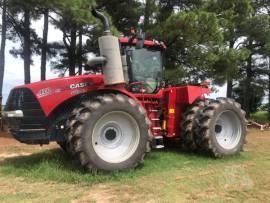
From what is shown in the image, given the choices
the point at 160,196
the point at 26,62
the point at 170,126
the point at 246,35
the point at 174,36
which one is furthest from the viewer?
the point at 246,35

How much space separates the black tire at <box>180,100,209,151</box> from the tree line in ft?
19.7

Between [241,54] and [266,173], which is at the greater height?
[241,54]

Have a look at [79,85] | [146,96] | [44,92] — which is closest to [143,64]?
[146,96]

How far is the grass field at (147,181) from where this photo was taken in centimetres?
613

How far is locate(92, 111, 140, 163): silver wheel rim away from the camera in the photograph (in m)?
7.58

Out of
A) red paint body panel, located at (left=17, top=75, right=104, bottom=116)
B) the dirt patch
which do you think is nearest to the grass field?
red paint body panel, located at (left=17, top=75, right=104, bottom=116)

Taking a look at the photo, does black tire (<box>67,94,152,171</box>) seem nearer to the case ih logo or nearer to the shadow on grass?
the shadow on grass

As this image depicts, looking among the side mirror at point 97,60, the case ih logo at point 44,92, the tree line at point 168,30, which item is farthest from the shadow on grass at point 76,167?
the tree line at point 168,30

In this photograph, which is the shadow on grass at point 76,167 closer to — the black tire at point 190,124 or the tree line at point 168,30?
the black tire at point 190,124

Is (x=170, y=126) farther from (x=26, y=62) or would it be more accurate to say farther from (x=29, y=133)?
(x=26, y=62)

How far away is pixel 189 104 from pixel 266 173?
7.61ft

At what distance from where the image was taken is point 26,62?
2125 cm

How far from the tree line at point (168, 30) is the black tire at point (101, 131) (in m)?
7.02

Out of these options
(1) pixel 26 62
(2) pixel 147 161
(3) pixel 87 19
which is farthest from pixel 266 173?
(1) pixel 26 62
